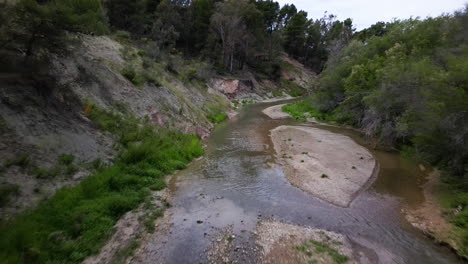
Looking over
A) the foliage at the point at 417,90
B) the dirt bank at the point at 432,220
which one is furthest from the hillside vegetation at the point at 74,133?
the foliage at the point at 417,90

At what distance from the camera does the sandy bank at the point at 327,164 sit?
34.4 feet

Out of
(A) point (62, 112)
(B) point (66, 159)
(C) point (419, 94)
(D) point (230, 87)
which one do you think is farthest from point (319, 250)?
(D) point (230, 87)

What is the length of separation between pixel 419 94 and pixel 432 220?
6940 mm

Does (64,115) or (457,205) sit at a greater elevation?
(64,115)

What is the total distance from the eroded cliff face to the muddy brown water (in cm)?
400

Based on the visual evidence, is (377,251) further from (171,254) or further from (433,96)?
(433,96)

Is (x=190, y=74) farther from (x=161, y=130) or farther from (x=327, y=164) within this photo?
(x=327, y=164)

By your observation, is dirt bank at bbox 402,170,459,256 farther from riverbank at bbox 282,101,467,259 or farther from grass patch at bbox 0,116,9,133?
grass patch at bbox 0,116,9,133

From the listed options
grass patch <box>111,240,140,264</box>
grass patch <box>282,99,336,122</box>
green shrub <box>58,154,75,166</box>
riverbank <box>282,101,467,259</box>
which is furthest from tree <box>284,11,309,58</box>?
grass patch <box>111,240,140,264</box>

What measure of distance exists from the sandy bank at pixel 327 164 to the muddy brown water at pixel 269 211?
543 millimetres

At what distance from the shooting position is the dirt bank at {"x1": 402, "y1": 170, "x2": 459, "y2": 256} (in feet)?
24.5

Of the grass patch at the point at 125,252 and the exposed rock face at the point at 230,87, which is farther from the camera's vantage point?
the exposed rock face at the point at 230,87

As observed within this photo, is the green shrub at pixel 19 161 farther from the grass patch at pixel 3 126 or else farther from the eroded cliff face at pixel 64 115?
the grass patch at pixel 3 126

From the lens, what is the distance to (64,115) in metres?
10.1
